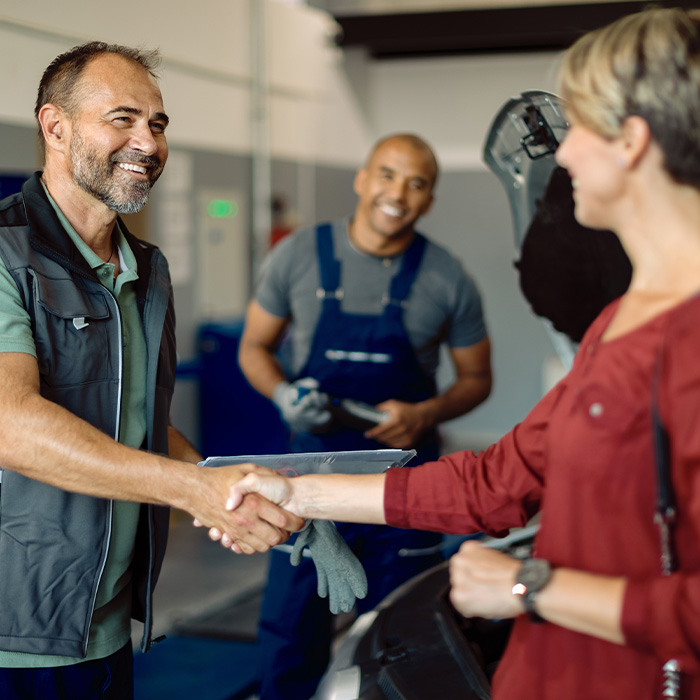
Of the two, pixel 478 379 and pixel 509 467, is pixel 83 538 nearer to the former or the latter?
pixel 509 467

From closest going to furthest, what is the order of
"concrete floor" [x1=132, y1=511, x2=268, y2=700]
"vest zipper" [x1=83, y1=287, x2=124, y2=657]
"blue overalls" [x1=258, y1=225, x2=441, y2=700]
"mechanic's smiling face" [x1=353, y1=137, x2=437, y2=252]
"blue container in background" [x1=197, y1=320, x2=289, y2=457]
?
1. "vest zipper" [x1=83, y1=287, x2=124, y2=657]
2. "blue overalls" [x1=258, y1=225, x2=441, y2=700]
3. "mechanic's smiling face" [x1=353, y1=137, x2=437, y2=252]
4. "concrete floor" [x1=132, y1=511, x2=268, y2=700]
5. "blue container in background" [x1=197, y1=320, x2=289, y2=457]

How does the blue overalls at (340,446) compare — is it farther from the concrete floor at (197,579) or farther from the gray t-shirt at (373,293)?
the concrete floor at (197,579)

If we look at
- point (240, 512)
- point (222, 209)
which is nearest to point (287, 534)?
point (240, 512)

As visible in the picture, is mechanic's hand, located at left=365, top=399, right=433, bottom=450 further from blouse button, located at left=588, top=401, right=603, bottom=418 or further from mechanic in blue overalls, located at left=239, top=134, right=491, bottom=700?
blouse button, located at left=588, top=401, right=603, bottom=418

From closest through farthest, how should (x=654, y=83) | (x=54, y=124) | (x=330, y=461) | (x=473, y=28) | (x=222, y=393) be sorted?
(x=654, y=83), (x=330, y=461), (x=54, y=124), (x=222, y=393), (x=473, y=28)

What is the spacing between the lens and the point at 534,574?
93 centimetres

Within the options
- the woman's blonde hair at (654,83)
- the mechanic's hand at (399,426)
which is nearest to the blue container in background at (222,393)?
the mechanic's hand at (399,426)

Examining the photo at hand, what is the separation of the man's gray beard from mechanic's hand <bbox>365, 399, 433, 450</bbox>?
113cm

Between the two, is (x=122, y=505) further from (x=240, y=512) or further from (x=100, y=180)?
(x=100, y=180)

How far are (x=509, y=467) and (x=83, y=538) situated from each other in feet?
2.34

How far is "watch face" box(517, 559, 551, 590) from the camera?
92 centimetres

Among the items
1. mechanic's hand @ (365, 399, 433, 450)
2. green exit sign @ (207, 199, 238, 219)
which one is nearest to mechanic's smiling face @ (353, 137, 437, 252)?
mechanic's hand @ (365, 399, 433, 450)

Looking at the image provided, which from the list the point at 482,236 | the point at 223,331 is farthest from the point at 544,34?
the point at 223,331

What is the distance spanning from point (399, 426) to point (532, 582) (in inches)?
58.9
